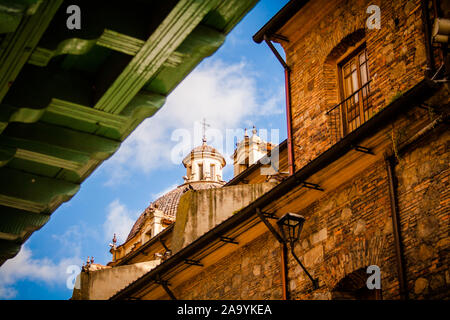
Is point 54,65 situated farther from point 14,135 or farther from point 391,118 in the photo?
point 391,118

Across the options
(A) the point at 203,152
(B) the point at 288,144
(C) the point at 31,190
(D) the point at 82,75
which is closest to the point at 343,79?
(B) the point at 288,144

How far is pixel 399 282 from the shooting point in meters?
11.1

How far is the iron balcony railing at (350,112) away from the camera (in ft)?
47.1

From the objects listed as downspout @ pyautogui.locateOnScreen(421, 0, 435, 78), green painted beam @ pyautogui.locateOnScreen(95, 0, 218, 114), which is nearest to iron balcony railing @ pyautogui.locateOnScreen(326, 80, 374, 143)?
downspout @ pyautogui.locateOnScreen(421, 0, 435, 78)

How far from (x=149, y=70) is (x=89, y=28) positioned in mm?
488

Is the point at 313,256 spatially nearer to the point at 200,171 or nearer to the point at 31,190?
the point at 31,190

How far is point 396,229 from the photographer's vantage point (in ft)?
37.5

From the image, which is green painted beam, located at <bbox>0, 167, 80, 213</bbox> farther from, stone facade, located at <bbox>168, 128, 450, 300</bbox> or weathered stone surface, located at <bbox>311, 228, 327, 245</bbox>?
weathered stone surface, located at <bbox>311, 228, 327, 245</bbox>

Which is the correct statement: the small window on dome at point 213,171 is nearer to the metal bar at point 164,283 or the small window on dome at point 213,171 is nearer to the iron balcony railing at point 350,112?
the metal bar at point 164,283

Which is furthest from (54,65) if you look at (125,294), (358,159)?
(125,294)

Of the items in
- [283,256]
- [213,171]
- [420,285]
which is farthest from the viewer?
[213,171]

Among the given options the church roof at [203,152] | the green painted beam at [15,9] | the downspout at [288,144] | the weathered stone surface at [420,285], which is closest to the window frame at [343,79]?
the downspout at [288,144]

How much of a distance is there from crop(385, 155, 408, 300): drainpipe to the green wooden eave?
655cm

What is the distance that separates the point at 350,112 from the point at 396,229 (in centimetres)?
397
